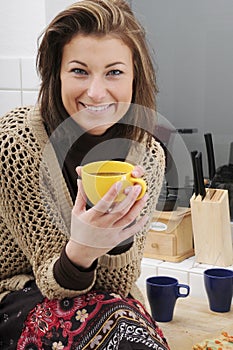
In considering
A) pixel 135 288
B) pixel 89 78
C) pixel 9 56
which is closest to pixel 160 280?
pixel 135 288

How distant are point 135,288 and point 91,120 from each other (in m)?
0.41

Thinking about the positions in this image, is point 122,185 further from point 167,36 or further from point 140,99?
point 167,36

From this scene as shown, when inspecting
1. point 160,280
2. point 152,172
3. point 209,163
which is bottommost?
point 160,280

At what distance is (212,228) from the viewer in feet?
5.91

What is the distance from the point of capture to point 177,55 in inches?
77.9

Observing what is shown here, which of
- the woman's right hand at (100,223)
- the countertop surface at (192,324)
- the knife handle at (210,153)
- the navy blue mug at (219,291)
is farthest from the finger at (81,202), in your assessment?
the knife handle at (210,153)

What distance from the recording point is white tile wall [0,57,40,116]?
2.16m

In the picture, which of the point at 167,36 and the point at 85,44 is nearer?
the point at 85,44

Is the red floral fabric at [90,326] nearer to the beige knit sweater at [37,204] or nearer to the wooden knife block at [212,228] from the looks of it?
the beige knit sweater at [37,204]

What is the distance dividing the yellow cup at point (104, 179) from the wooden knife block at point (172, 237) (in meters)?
0.74

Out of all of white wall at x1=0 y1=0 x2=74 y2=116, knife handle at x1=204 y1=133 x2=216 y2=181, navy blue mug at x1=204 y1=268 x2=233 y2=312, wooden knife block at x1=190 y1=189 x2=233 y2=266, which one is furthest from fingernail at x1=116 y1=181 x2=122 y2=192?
white wall at x1=0 y1=0 x2=74 y2=116

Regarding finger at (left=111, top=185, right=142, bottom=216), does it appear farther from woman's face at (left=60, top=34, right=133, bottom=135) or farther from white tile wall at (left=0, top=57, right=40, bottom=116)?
white tile wall at (left=0, top=57, right=40, bottom=116)

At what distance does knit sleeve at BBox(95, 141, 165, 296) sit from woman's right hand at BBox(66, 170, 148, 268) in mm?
128

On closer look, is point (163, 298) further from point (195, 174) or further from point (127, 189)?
point (127, 189)
